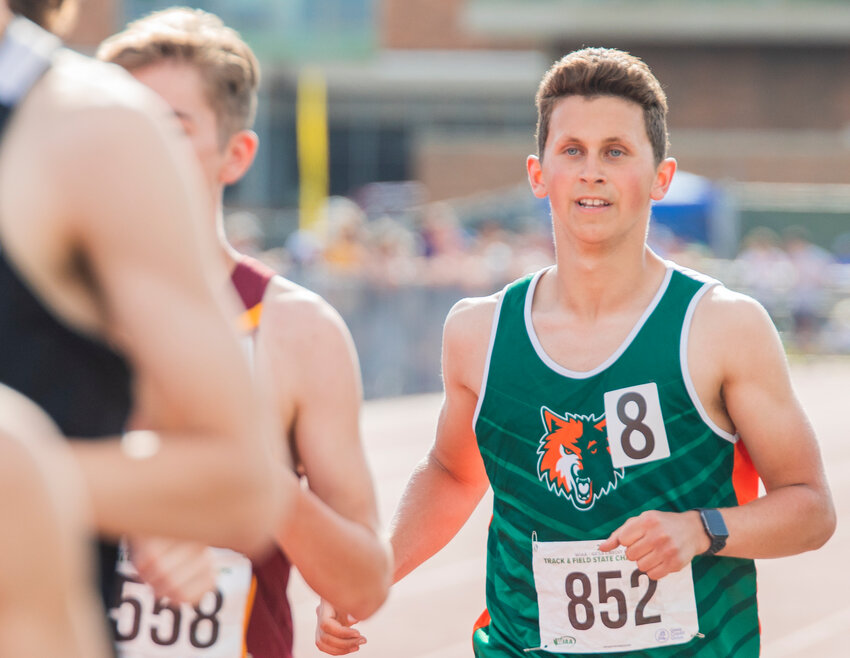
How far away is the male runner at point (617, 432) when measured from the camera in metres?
2.92

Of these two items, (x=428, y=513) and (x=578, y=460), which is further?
(x=428, y=513)

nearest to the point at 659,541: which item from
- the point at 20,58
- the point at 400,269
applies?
the point at 20,58

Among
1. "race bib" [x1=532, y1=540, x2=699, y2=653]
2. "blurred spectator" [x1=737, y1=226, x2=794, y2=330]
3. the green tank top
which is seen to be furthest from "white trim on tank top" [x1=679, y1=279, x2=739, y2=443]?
"blurred spectator" [x1=737, y1=226, x2=794, y2=330]

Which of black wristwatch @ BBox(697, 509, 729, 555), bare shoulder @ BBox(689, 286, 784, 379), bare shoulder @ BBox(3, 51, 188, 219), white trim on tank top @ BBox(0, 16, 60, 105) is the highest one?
white trim on tank top @ BBox(0, 16, 60, 105)

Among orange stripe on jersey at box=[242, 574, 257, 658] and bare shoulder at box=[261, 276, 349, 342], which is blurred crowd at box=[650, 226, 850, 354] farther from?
orange stripe on jersey at box=[242, 574, 257, 658]

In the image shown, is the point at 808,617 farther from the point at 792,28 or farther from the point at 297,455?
the point at 792,28

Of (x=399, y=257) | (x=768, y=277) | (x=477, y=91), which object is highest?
(x=399, y=257)

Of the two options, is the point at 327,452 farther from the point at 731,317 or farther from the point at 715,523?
the point at 731,317

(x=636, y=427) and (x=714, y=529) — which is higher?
(x=636, y=427)

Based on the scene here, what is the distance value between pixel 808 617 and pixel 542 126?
4991mm

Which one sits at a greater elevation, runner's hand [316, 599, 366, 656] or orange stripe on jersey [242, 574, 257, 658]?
orange stripe on jersey [242, 574, 257, 658]

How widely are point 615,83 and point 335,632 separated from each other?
1.35 m

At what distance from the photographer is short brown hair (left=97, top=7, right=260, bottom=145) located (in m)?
2.74

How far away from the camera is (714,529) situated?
2.83m
